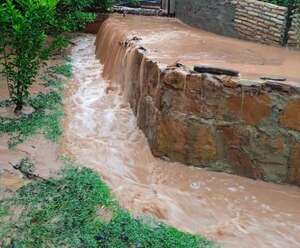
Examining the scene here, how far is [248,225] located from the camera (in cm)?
372

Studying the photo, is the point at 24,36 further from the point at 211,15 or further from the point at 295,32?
the point at 211,15

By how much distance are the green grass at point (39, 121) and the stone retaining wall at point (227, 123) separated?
4.21ft

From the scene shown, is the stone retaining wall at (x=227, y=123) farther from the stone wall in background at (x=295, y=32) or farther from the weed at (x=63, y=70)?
the weed at (x=63, y=70)

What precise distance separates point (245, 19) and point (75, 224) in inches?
209

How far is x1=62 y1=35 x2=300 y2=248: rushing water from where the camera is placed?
3664mm

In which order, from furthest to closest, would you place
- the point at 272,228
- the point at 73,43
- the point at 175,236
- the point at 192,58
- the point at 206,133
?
1. the point at 73,43
2. the point at 192,58
3. the point at 206,133
4. the point at 272,228
5. the point at 175,236

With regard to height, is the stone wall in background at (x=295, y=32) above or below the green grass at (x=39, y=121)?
above

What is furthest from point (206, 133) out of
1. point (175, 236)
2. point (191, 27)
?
point (191, 27)

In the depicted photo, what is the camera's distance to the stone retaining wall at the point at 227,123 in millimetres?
4285

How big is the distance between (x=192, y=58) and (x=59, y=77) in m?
2.71

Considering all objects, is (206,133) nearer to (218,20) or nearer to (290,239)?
(290,239)

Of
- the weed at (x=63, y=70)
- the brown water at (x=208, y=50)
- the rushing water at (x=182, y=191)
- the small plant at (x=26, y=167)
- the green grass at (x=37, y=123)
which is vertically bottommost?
Result: the rushing water at (x=182, y=191)

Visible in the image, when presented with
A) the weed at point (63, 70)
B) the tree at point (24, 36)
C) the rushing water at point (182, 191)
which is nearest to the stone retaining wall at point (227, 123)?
the rushing water at point (182, 191)

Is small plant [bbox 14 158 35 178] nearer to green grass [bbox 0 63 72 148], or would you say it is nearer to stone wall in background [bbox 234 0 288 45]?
green grass [bbox 0 63 72 148]
